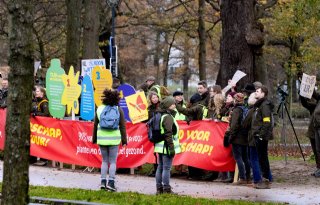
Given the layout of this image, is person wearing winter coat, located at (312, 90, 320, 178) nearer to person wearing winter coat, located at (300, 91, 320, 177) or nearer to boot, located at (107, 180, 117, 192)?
person wearing winter coat, located at (300, 91, 320, 177)

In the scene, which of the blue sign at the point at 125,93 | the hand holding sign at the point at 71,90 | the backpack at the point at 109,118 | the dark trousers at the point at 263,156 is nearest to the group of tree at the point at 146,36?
the backpack at the point at 109,118

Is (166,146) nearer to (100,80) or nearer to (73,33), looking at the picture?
(100,80)

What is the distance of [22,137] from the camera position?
7754mm

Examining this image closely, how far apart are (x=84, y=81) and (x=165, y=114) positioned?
461 centimetres

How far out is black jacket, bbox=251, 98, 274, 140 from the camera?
40.7 ft

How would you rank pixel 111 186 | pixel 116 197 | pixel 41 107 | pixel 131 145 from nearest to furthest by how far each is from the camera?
1. pixel 116 197
2. pixel 111 186
3. pixel 131 145
4. pixel 41 107

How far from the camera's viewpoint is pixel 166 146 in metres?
11.5

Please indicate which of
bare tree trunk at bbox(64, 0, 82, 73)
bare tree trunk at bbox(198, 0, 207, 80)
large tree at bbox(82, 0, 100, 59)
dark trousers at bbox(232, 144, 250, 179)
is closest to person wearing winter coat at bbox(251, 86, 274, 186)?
dark trousers at bbox(232, 144, 250, 179)

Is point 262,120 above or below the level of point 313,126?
above

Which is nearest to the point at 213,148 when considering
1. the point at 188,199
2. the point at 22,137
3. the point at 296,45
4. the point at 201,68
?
the point at 188,199

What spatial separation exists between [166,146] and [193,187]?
5.77ft

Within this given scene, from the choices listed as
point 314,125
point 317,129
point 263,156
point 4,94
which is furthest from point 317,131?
point 4,94

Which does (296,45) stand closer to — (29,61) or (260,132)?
(260,132)

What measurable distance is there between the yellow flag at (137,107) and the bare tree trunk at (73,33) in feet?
25.7
